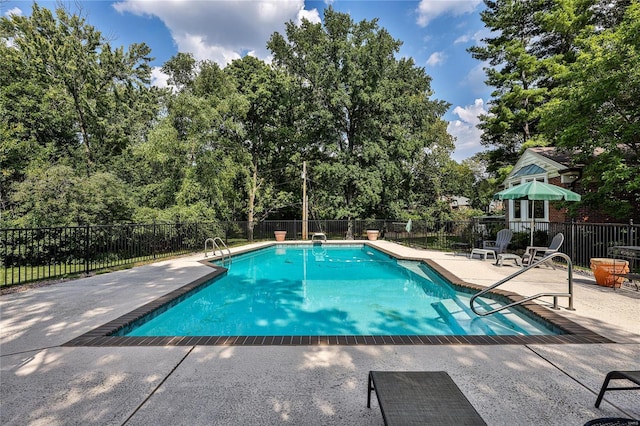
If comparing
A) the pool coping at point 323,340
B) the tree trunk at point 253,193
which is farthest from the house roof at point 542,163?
the tree trunk at point 253,193

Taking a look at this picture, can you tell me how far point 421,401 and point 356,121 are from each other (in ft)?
68.9

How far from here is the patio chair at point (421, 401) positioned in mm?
1440

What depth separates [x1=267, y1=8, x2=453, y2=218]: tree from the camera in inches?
761

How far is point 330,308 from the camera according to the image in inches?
226

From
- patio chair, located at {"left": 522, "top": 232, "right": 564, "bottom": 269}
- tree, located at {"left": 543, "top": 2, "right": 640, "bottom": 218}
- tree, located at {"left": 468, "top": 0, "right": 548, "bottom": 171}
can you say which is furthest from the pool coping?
tree, located at {"left": 468, "top": 0, "right": 548, "bottom": 171}

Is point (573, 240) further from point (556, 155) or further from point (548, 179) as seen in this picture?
point (556, 155)

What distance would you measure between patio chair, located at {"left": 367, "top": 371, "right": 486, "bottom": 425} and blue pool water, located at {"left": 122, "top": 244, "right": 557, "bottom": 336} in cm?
270

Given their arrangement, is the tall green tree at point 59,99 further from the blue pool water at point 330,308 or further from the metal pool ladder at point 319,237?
the blue pool water at point 330,308

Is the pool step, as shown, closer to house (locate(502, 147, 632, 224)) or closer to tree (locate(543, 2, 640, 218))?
house (locate(502, 147, 632, 224))

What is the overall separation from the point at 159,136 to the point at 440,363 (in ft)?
47.6

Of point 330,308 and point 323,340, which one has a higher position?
point 323,340

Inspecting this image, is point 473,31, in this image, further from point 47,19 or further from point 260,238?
point 47,19

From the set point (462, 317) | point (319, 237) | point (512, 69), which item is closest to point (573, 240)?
point (462, 317)

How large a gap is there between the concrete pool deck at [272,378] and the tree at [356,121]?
16.1m
